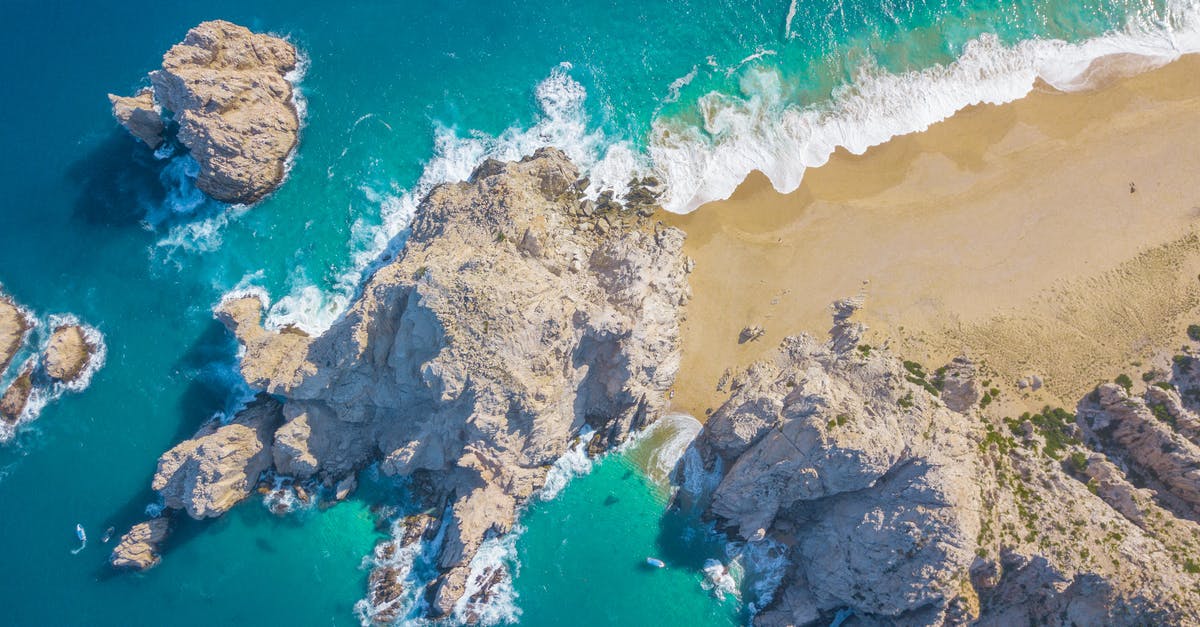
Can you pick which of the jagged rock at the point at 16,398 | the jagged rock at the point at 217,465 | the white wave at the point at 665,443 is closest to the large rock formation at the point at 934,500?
the white wave at the point at 665,443

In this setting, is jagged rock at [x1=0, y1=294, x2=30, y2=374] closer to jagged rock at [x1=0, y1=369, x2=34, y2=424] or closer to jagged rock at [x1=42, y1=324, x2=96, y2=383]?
jagged rock at [x1=0, y1=369, x2=34, y2=424]

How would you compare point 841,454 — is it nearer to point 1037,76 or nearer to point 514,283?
point 514,283

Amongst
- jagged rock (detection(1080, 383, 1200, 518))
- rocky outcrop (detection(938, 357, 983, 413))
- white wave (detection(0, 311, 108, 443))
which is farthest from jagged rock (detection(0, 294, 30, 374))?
jagged rock (detection(1080, 383, 1200, 518))

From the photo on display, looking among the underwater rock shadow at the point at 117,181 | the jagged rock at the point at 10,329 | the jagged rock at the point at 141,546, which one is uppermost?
the underwater rock shadow at the point at 117,181

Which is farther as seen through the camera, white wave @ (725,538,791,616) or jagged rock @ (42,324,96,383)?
jagged rock @ (42,324,96,383)

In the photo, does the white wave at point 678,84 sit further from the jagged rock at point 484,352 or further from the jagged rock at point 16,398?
the jagged rock at point 16,398

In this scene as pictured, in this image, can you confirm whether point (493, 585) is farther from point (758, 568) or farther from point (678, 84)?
point (678, 84)
